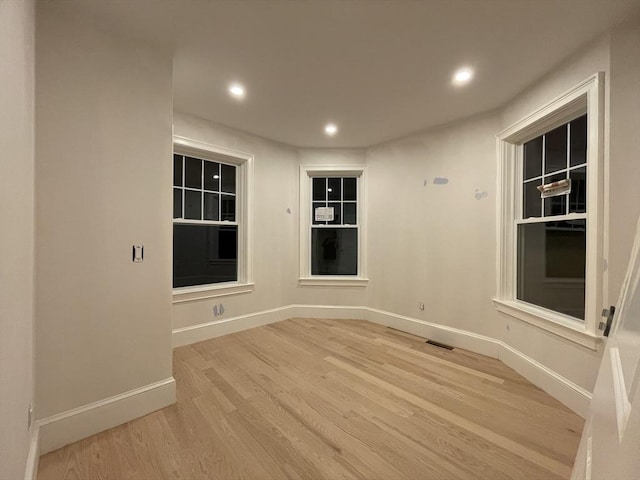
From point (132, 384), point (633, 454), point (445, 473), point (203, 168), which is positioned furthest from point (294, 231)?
point (633, 454)

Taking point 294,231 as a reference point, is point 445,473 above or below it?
below

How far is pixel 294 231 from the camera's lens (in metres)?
4.07

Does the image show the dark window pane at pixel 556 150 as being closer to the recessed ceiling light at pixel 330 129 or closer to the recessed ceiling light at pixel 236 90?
the recessed ceiling light at pixel 330 129

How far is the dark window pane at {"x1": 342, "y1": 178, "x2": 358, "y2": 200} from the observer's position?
4172mm

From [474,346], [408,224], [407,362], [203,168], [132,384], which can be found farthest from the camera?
[408,224]

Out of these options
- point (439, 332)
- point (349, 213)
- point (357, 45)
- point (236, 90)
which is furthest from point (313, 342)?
point (357, 45)

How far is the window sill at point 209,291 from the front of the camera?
296 centimetres

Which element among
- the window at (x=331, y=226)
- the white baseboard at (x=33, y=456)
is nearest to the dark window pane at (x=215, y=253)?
the window at (x=331, y=226)

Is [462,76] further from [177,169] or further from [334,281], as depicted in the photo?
[177,169]

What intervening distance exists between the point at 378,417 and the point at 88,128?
8.62ft

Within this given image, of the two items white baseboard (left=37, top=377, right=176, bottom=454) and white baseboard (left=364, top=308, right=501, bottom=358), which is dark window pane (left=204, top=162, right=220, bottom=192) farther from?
white baseboard (left=364, top=308, right=501, bottom=358)

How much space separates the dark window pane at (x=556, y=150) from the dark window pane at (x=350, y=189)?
2325mm

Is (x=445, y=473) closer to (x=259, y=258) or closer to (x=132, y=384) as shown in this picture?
(x=132, y=384)

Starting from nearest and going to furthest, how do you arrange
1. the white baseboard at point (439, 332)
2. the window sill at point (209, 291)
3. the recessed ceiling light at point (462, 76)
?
the recessed ceiling light at point (462, 76) < the white baseboard at point (439, 332) < the window sill at point (209, 291)
